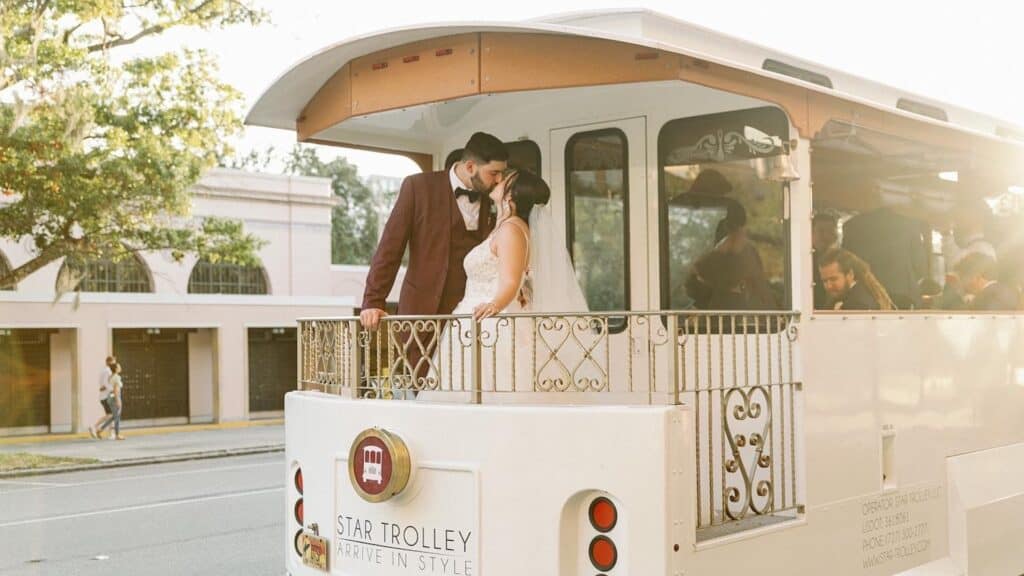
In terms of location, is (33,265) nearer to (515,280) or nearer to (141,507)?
(141,507)

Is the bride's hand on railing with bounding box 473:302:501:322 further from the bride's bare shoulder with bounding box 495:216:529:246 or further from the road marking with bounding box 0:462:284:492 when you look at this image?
the road marking with bounding box 0:462:284:492

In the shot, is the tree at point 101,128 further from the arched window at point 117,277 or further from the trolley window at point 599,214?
the trolley window at point 599,214

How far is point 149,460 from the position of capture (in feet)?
74.6

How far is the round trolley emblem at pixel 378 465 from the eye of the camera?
4996 millimetres

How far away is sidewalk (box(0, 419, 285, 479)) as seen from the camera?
2280cm

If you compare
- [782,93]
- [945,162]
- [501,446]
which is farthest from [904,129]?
[501,446]

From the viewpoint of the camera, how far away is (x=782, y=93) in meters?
5.48

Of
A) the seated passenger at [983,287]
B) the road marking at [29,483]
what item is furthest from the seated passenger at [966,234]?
the road marking at [29,483]

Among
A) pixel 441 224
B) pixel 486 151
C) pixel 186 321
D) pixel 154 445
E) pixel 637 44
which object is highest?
pixel 637 44

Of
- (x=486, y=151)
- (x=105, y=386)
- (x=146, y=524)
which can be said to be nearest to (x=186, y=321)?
(x=105, y=386)

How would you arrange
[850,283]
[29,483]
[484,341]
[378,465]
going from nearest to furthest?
[378,465], [484,341], [850,283], [29,483]

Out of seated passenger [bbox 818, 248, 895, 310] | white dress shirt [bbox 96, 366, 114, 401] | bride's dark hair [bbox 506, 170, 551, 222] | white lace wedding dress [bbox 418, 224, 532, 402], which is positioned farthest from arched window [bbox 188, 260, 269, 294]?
seated passenger [bbox 818, 248, 895, 310]

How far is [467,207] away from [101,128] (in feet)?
52.8

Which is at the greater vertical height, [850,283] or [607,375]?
[850,283]
